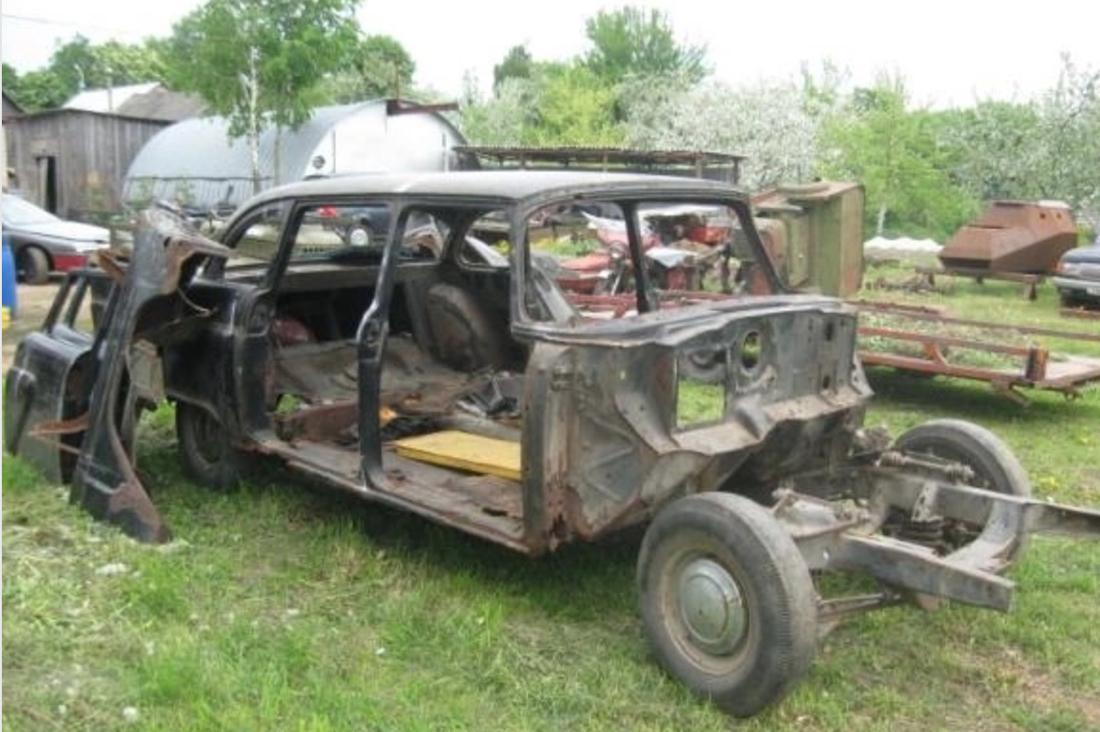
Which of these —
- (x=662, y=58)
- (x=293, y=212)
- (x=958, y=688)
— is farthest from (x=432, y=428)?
(x=662, y=58)

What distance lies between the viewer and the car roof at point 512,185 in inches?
176

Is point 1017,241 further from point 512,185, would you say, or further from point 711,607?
point 711,607

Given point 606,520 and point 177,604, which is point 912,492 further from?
point 177,604

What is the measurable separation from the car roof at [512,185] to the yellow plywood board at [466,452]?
119 cm

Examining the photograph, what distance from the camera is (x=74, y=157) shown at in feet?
99.8

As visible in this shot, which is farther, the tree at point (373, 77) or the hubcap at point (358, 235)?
the tree at point (373, 77)

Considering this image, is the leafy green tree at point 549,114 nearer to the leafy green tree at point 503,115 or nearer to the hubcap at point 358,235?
Result: the leafy green tree at point 503,115

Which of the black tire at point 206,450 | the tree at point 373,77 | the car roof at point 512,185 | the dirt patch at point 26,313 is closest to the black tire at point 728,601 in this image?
the car roof at point 512,185

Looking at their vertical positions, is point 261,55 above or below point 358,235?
above

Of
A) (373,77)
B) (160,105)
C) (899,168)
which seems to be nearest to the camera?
(899,168)

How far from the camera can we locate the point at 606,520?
412 cm

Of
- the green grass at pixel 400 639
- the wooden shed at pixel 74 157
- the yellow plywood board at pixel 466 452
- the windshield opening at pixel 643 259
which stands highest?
the wooden shed at pixel 74 157

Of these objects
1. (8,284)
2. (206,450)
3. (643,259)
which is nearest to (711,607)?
(643,259)

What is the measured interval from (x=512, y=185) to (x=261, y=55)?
21246mm
